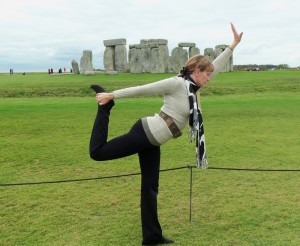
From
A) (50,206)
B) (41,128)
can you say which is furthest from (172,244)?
(41,128)

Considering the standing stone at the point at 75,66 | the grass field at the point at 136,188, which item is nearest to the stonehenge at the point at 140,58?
the standing stone at the point at 75,66

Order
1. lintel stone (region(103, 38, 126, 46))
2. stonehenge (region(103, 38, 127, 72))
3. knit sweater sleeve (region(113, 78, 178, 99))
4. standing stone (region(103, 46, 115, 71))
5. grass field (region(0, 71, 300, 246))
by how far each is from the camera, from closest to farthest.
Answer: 1. knit sweater sleeve (region(113, 78, 178, 99))
2. grass field (region(0, 71, 300, 246))
3. lintel stone (region(103, 38, 126, 46))
4. stonehenge (region(103, 38, 127, 72))
5. standing stone (region(103, 46, 115, 71))

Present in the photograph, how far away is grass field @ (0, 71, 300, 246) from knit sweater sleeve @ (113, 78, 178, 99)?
1635 mm

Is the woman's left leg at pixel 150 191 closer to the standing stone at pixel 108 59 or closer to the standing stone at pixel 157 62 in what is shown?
the standing stone at pixel 157 62

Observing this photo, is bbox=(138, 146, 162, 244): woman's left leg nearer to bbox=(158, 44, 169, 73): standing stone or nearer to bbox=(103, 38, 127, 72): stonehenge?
bbox=(158, 44, 169, 73): standing stone

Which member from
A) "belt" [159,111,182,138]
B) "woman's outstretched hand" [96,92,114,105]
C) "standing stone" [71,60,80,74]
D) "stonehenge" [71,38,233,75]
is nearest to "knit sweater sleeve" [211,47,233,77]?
"belt" [159,111,182,138]

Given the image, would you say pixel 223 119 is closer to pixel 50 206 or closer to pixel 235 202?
pixel 235 202

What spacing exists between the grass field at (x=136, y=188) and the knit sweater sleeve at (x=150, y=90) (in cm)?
164

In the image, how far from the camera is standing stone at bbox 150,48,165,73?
29.8 meters

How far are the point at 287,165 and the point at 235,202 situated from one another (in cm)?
225

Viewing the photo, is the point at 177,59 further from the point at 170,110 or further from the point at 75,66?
the point at 170,110

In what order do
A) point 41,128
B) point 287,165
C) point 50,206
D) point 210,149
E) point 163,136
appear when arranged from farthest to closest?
point 41,128 < point 210,149 < point 287,165 < point 50,206 < point 163,136

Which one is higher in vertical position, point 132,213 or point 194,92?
point 194,92

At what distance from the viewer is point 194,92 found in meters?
3.79
